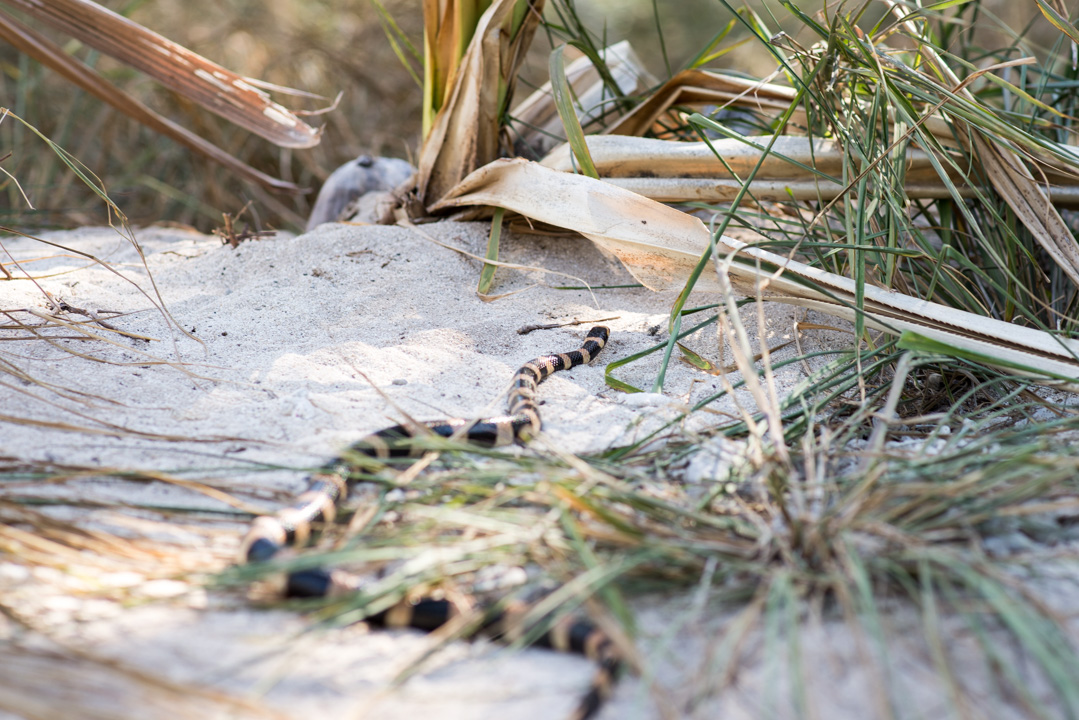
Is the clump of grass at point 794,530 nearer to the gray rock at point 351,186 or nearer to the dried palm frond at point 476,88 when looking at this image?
the dried palm frond at point 476,88

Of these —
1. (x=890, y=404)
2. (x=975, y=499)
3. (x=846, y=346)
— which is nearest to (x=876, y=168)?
(x=846, y=346)

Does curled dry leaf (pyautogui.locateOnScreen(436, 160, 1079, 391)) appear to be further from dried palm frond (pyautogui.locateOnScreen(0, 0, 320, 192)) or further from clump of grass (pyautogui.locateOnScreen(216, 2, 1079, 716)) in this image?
dried palm frond (pyautogui.locateOnScreen(0, 0, 320, 192))

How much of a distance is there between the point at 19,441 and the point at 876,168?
2.51m

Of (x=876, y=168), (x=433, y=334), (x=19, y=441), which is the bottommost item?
(x=19, y=441)

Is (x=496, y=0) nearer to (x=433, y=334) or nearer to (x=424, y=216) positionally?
(x=424, y=216)

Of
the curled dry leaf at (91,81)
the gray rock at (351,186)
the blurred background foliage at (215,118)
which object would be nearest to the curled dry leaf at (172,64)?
the curled dry leaf at (91,81)

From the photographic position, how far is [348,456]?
5.14 ft

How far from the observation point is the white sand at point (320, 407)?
1.20m

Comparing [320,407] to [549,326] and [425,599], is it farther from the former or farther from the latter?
[549,326]

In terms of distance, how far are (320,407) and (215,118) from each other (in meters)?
4.38

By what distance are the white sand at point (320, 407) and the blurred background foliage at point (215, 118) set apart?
108 centimetres

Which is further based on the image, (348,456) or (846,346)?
(846,346)

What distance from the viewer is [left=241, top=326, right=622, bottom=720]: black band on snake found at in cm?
129

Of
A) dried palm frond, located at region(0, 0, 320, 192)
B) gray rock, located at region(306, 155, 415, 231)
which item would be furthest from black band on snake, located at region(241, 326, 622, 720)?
gray rock, located at region(306, 155, 415, 231)
